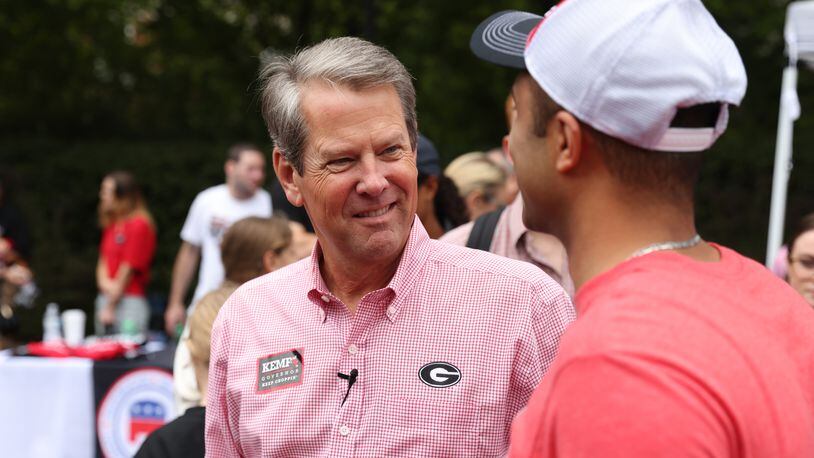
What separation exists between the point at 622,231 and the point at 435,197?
10.2 ft

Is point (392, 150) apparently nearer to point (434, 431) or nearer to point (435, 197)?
point (434, 431)

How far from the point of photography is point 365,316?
2.28 meters

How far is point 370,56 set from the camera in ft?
7.77

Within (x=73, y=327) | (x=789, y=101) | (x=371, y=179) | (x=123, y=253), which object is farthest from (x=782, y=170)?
(x=123, y=253)

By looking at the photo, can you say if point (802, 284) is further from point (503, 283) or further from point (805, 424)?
point (805, 424)

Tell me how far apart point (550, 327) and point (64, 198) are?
1411cm

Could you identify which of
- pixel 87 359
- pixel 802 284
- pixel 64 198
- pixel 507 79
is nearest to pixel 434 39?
pixel 507 79

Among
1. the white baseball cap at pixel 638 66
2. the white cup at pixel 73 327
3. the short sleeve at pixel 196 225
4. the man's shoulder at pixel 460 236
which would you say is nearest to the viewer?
the white baseball cap at pixel 638 66

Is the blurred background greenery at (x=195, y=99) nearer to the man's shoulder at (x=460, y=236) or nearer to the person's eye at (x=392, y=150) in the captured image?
the man's shoulder at (x=460, y=236)

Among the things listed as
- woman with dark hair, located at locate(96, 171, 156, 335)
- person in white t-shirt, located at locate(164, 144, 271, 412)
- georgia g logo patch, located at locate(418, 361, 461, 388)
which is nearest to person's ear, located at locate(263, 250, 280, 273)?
georgia g logo patch, located at locate(418, 361, 461, 388)

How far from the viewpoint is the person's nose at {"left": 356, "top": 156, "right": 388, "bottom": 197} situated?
231cm

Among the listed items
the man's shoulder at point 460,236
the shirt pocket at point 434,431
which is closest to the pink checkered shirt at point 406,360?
the shirt pocket at point 434,431

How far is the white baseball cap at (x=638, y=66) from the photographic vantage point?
1.36 meters

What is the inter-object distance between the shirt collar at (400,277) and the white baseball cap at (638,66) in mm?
917
